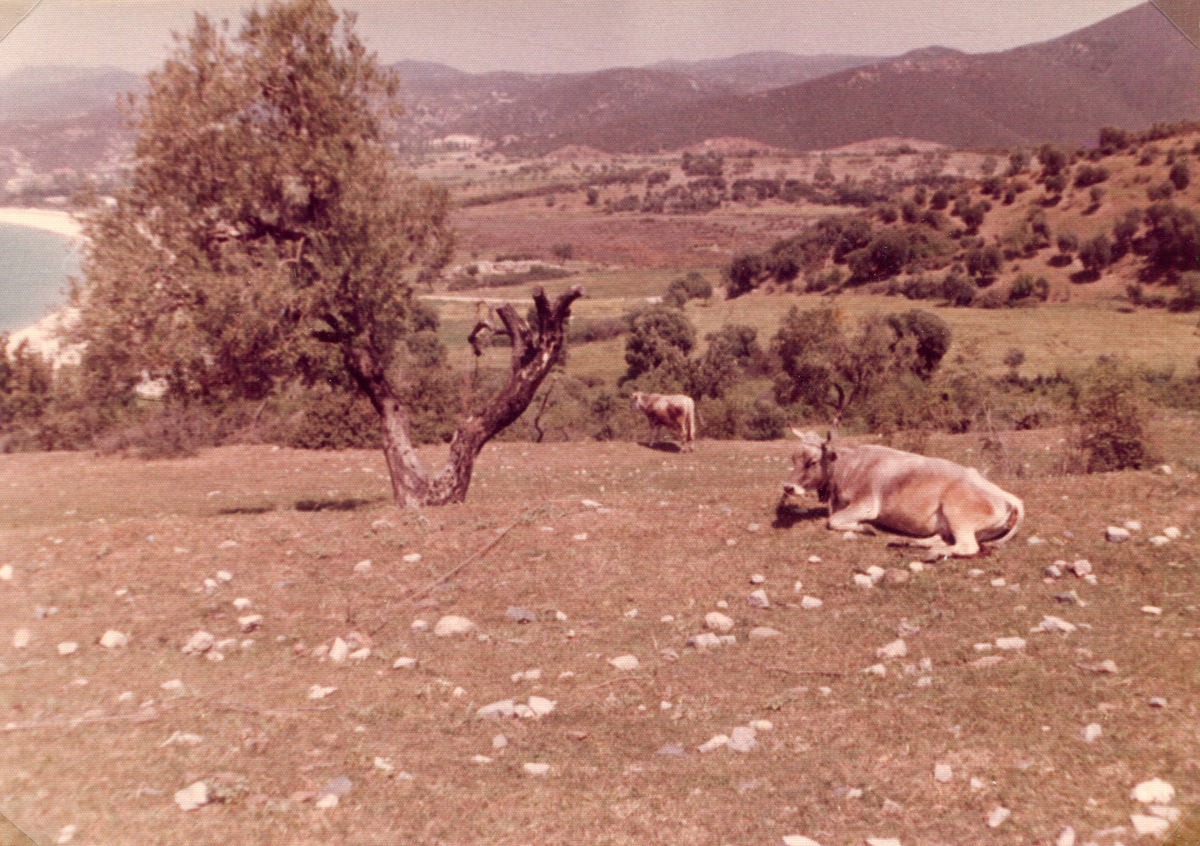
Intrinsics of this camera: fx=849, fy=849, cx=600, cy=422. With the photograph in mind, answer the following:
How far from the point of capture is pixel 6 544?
11.6 metres

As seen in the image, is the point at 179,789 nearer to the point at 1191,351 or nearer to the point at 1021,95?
the point at 1021,95

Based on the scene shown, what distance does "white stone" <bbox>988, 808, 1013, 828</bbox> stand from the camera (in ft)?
15.6

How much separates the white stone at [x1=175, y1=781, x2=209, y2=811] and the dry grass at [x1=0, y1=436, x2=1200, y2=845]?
5.0 inches

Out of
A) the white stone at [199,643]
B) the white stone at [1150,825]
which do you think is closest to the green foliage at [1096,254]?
the white stone at [1150,825]

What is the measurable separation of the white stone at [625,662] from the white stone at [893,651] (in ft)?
7.13

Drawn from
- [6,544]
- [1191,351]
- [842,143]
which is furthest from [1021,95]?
[842,143]

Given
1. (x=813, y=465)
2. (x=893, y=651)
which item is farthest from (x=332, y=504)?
(x=893, y=651)

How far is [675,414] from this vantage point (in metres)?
28.5

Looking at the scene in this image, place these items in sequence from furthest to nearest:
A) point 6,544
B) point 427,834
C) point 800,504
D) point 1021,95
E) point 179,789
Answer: point 1021,95
point 800,504
point 6,544
point 179,789
point 427,834

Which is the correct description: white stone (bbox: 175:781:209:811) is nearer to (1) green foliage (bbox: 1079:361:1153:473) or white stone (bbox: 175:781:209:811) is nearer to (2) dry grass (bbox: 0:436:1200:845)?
(2) dry grass (bbox: 0:436:1200:845)

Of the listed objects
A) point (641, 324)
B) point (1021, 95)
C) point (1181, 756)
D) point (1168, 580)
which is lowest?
point (641, 324)

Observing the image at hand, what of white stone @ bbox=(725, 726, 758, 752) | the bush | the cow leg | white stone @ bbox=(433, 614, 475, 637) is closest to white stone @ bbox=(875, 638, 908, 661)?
white stone @ bbox=(725, 726, 758, 752)

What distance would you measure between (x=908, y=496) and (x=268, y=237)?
37.0ft

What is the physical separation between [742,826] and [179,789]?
140 inches
